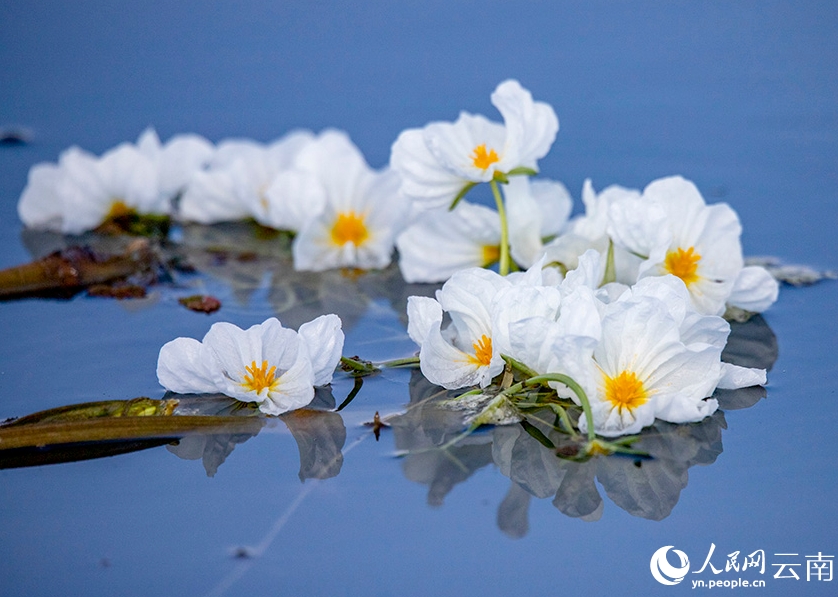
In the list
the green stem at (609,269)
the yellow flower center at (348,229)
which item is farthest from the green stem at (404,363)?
Answer: the yellow flower center at (348,229)

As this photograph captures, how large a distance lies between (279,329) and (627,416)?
18.8 inches

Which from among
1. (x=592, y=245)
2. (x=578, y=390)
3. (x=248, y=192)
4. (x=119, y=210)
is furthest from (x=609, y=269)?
(x=119, y=210)

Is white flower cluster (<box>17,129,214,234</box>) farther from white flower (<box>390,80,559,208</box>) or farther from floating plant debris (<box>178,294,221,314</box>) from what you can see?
white flower (<box>390,80,559,208</box>)

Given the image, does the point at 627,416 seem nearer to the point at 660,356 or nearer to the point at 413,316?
the point at 660,356

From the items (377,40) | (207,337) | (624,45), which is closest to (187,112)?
(377,40)

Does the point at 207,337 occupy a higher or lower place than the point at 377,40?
lower

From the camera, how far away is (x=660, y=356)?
128 centimetres

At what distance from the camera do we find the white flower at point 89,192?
216 centimetres

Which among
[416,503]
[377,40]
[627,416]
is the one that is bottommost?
[416,503]

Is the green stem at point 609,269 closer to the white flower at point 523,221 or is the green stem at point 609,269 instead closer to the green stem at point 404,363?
the white flower at point 523,221

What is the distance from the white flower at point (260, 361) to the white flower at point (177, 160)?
41.2 inches

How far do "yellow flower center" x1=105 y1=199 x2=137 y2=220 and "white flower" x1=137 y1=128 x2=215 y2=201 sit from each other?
4.1 inches

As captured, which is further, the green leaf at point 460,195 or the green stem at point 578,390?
the green leaf at point 460,195

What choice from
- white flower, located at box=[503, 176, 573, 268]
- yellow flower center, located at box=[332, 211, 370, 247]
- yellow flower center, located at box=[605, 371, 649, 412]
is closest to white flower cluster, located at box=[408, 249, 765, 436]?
yellow flower center, located at box=[605, 371, 649, 412]
